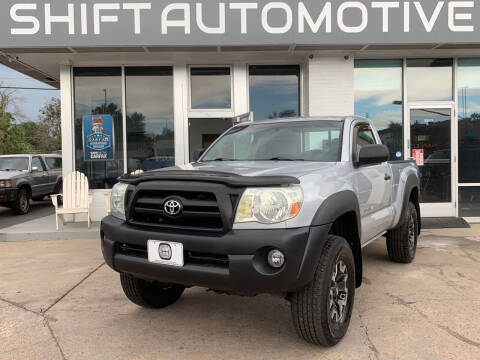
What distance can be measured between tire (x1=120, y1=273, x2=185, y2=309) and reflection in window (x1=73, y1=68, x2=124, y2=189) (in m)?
5.30

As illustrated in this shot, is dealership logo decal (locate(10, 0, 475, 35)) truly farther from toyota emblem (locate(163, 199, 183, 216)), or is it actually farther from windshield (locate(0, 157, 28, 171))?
windshield (locate(0, 157, 28, 171))

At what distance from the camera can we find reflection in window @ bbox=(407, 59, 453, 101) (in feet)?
28.2

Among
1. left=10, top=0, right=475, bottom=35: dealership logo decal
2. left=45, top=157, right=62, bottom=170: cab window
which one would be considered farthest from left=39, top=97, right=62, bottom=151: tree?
left=10, top=0, right=475, bottom=35: dealership logo decal

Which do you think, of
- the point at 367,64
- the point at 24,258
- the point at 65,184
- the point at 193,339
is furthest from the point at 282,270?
the point at 367,64

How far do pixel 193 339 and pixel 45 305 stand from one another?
176 cm

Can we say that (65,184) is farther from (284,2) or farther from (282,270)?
(282,270)

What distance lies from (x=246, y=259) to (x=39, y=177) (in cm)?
1184

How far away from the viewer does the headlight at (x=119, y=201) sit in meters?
3.19

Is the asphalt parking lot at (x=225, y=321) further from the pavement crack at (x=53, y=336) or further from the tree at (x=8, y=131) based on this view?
the tree at (x=8, y=131)

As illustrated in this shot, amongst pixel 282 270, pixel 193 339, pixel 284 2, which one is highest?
pixel 284 2

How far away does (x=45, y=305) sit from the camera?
397cm

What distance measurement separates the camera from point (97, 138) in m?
8.62

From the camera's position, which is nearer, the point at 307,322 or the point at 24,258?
the point at 307,322

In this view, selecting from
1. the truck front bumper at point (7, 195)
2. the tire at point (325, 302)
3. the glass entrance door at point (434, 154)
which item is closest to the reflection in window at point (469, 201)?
the glass entrance door at point (434, 154)
